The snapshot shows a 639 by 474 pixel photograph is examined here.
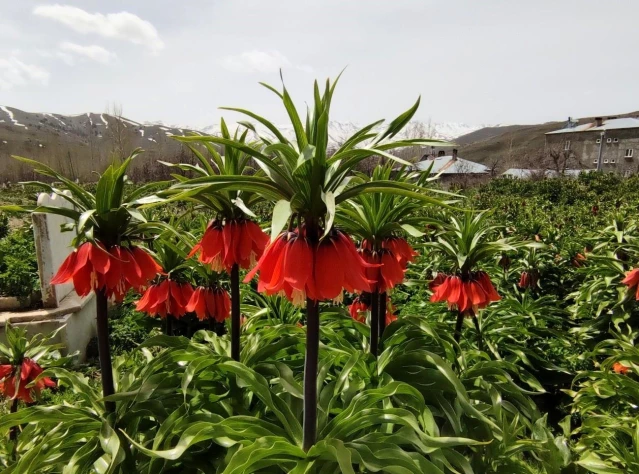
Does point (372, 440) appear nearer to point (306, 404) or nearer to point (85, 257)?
point (306, 404)

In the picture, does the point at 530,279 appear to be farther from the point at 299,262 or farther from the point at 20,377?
the point at 20,377

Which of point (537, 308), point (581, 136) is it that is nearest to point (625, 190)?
point (537, 308)

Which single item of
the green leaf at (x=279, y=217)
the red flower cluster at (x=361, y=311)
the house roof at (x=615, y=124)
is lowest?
the red flower cluster at (x=361, y=311)

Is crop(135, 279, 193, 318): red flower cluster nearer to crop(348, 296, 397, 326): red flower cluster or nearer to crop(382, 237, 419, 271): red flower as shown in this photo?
crop(348, 296, 397, 326): red flower cluster

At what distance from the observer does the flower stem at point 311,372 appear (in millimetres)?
1241

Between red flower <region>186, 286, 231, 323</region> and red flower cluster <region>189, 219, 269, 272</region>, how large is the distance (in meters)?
0.86

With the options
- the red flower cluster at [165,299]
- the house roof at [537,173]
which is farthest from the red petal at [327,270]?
the house roof at [537,173]

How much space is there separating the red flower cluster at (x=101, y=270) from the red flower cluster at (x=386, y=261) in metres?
0.88

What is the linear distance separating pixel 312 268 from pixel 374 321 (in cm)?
89

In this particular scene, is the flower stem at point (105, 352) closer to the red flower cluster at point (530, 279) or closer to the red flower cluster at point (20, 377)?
the red flower cluster at point (20, 377)

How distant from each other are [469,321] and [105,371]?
2588mm

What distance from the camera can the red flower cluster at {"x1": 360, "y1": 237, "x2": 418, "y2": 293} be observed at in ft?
5.73

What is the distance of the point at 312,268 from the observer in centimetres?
109

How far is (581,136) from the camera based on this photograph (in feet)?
163
